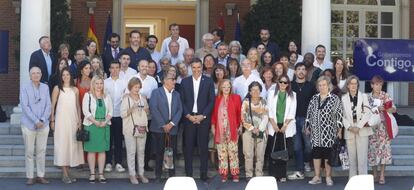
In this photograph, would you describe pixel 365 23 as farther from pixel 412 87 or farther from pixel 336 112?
pixel 336 112

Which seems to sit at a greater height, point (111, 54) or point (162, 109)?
point (111, 54)

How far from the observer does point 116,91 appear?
35.4 ft

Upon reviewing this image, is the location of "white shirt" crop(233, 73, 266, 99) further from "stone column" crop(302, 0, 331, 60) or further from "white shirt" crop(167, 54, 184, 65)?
"stone column" crop(302, 0, 331, 60)

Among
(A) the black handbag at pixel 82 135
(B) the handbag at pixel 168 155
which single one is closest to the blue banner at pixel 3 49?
(A) the black handbag at pixel 82 135

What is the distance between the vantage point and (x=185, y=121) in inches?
419

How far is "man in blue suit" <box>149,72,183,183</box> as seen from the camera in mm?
10461

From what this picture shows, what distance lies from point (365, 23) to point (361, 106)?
10.5 m

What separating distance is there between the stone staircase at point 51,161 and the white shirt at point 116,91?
108cm

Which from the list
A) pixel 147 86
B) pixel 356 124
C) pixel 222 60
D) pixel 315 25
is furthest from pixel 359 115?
pixel 315 25

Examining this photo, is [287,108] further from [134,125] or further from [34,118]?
[34,118]

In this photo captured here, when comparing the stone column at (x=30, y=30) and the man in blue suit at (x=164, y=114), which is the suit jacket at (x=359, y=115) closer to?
the man in blue suit at (x=164, y=114)

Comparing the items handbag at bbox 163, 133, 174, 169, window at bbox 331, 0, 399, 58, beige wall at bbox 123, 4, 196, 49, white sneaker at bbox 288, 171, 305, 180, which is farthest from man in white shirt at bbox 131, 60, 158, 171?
beige wall at bbox 123, 4, 196, 49

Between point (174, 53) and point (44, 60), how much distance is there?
2276mm

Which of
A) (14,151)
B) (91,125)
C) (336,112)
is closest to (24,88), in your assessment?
(91,125)
